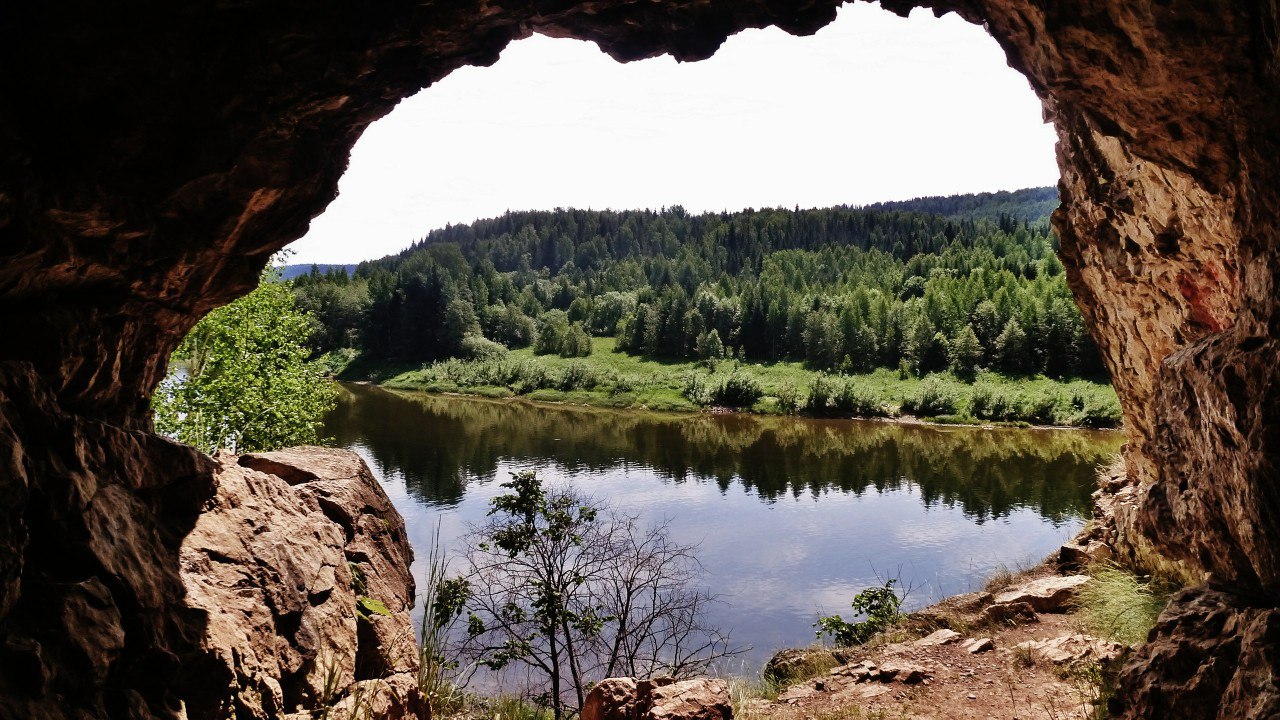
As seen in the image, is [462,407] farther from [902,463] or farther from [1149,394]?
[1149,394]

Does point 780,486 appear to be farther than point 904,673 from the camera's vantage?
Yes

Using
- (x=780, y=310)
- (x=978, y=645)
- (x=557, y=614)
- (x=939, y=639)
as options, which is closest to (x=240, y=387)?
(x=557, y=614)

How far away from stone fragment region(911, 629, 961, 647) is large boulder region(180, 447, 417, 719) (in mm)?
8755

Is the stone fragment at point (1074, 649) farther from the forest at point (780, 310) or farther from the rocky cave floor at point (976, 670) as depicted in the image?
the forest at point (780, 310)

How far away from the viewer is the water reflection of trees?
34750mm

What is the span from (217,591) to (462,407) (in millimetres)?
57377

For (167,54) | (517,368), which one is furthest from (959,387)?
(167,54)

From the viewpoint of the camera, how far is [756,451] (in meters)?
45.1

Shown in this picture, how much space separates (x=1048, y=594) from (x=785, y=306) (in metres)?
73.8

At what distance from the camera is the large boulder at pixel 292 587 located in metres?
5.96

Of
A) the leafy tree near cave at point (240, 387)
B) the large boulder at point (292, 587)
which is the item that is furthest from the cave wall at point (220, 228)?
the leafy tree near cave at point (240, 387)

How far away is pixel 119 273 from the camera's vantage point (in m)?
6.29

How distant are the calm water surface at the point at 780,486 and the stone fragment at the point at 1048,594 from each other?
20.4ft

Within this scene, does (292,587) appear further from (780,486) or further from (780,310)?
(780,310)
